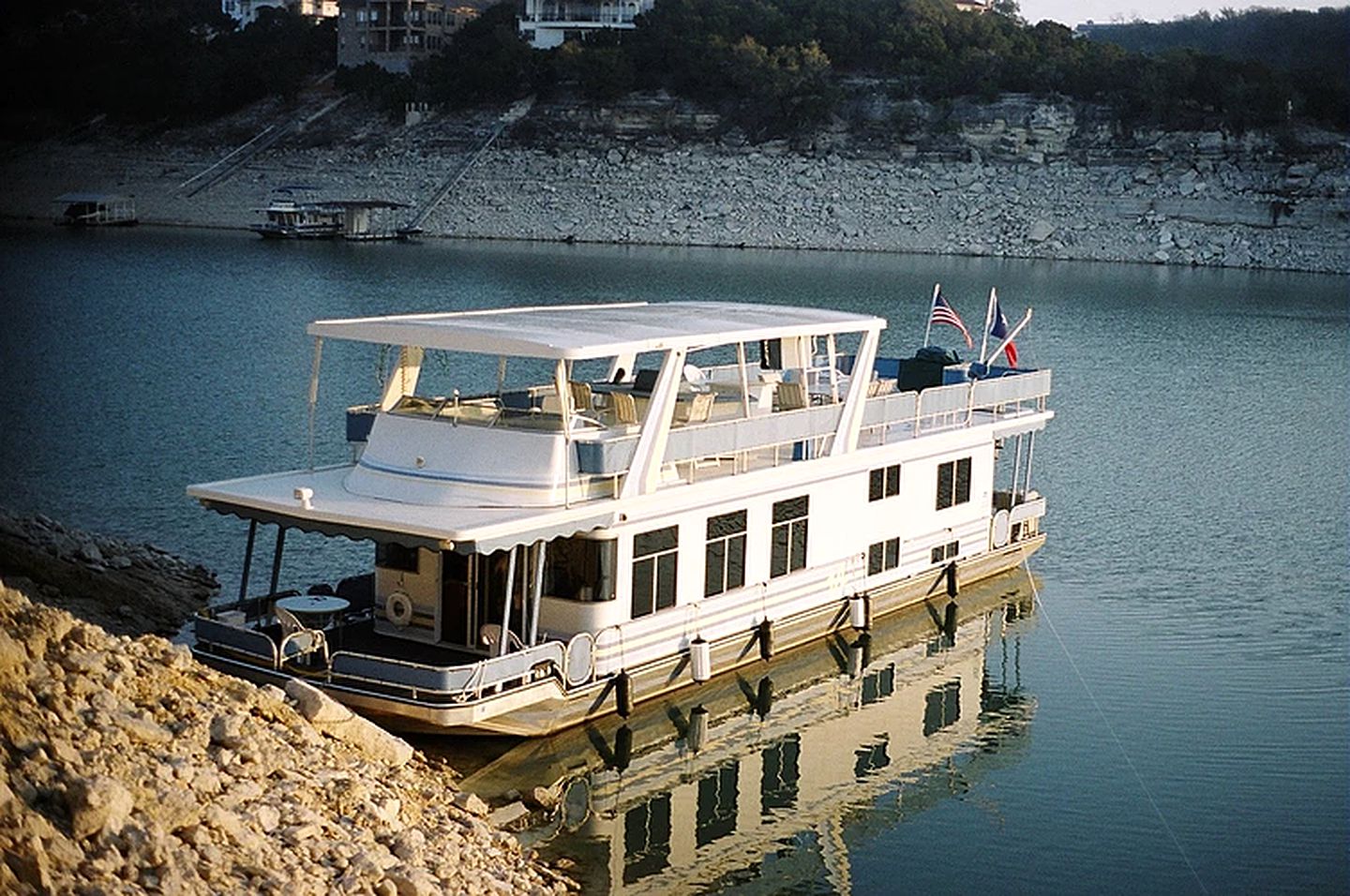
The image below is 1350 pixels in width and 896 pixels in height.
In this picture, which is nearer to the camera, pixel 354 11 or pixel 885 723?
pixel 885 723

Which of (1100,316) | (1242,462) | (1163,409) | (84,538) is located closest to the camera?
(84,538)

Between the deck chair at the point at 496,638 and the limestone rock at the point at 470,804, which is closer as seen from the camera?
the limestone rock at the point at 470,804

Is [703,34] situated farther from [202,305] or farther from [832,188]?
[202,305]

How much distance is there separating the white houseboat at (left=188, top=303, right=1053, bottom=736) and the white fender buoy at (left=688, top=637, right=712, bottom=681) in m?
0.03

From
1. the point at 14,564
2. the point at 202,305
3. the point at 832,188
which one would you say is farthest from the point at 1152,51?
the point at 14,564

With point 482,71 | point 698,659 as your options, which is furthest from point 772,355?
point 482,71

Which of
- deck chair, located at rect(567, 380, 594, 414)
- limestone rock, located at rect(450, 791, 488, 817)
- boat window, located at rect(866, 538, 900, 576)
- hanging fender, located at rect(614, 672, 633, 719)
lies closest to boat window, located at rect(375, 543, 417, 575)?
hanging fender, located at rect(614, 672, 633, 719)

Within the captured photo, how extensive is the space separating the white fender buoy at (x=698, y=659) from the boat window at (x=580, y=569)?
153cm

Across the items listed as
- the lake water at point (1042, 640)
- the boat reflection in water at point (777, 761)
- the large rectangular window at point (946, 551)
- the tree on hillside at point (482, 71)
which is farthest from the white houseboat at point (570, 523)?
the tree on hillside at point (482, 71)

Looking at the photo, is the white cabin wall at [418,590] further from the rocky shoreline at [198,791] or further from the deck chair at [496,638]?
the rocky shoreline at [198,791]

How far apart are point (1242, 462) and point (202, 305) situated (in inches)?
1421

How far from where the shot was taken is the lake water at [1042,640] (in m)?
18.9

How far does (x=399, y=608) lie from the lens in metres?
20.3

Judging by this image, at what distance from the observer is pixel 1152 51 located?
128500 mm
